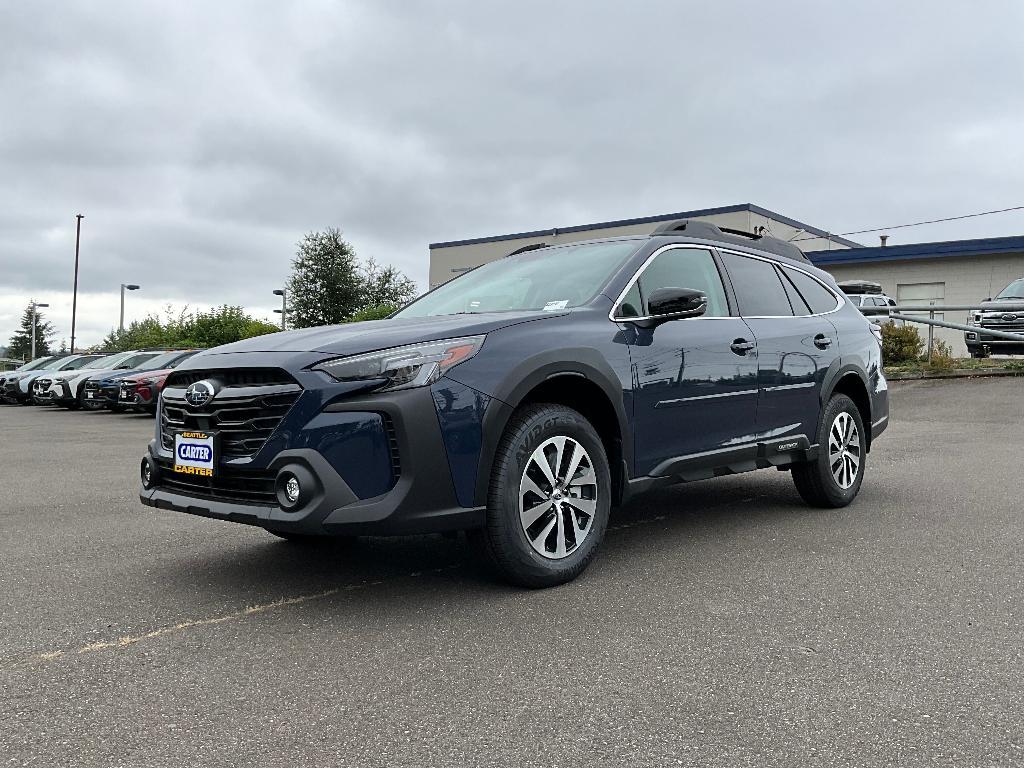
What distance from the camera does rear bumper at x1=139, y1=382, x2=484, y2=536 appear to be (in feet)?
12.0

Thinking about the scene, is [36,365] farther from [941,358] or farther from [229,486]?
[229,486]

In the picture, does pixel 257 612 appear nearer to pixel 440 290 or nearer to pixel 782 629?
pixel 782 629

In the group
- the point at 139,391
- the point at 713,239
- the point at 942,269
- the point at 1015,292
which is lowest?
the point at 139,391

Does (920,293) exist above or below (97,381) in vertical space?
above

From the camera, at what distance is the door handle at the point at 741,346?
5.39m

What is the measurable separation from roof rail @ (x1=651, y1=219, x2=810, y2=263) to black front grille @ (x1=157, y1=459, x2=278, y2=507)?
2.73 metres

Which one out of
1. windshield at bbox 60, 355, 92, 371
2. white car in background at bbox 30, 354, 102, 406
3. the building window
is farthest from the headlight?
the building window

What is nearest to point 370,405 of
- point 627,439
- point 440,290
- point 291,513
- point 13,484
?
point 291,513

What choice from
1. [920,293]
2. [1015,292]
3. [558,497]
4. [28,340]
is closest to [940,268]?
[920,293]

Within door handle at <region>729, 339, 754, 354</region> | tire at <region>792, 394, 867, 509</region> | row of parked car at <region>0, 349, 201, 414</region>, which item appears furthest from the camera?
row of parked car at <region>0, 349, 201, 414</region>

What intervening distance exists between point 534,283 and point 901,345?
1742 cm

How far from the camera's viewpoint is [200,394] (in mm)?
4051

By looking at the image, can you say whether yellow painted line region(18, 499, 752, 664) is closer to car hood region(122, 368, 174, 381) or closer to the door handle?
the door handle

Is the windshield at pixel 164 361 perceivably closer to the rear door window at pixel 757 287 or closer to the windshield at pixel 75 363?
the windshield at pixel 75 363
